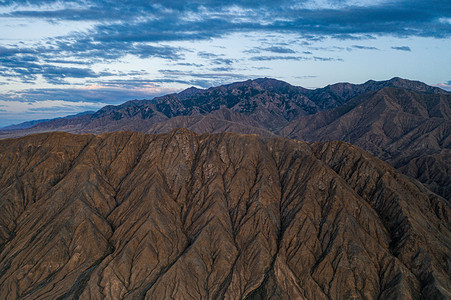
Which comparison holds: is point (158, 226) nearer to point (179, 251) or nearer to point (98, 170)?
point (179, 251)

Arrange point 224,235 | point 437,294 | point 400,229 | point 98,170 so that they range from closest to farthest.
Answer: point 437,294, point 400,229, point 224,235, point 98,170

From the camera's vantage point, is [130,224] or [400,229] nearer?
[400,229]

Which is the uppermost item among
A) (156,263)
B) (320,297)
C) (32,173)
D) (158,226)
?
(32,173)

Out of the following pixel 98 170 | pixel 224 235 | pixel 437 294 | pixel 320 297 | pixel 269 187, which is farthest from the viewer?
pixel 98 170

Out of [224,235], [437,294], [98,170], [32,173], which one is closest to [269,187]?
[224,235]

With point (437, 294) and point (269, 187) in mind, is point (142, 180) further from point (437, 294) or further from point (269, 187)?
point (437, 294)

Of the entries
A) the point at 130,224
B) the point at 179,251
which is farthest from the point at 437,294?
the point at 130,224

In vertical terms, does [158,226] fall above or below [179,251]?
above
